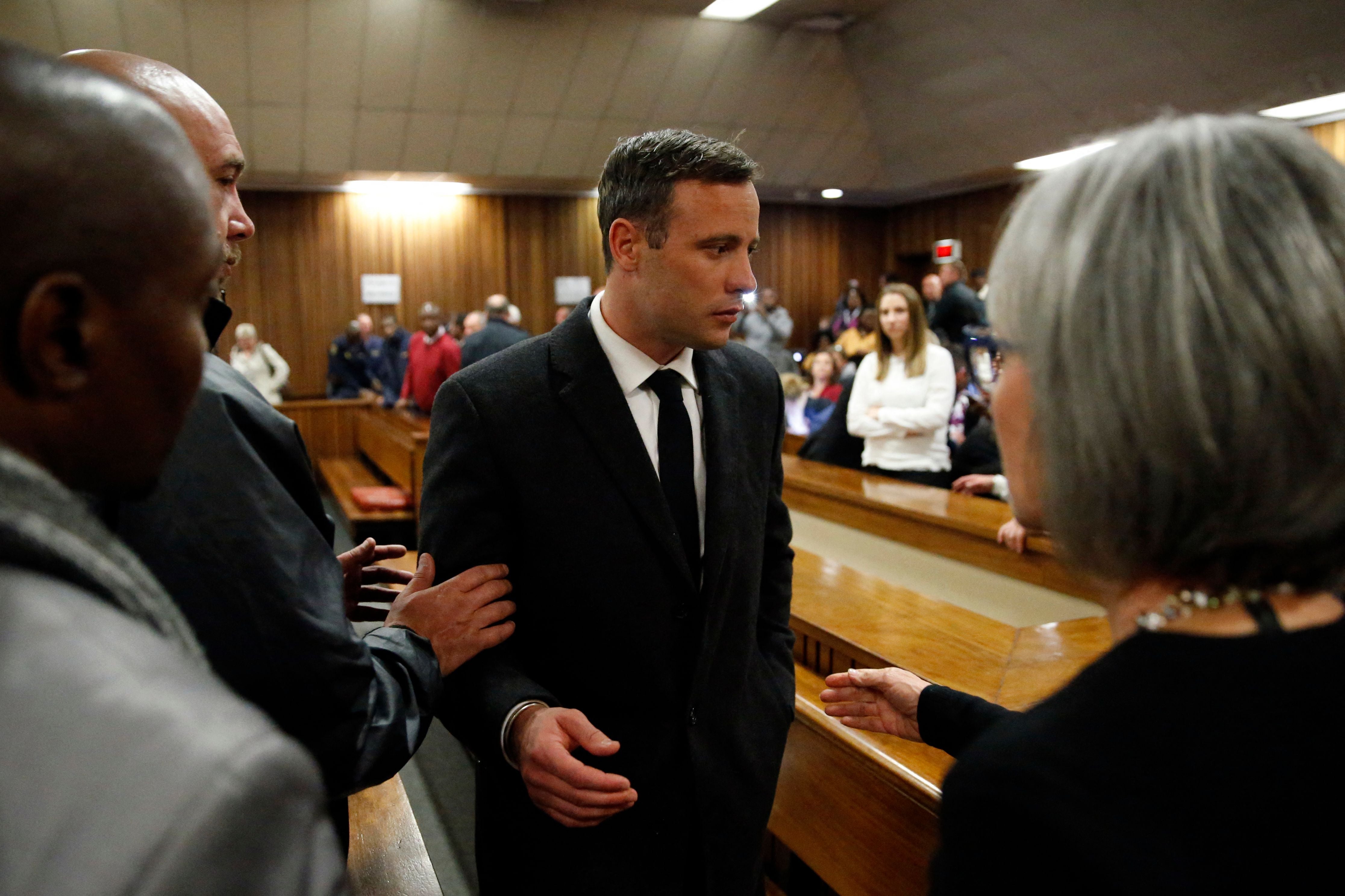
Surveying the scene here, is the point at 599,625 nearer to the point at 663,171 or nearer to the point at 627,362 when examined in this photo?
the point at 627,362

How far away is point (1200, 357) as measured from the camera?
2.10 feet

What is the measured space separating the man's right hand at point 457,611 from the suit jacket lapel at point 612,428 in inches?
8.9

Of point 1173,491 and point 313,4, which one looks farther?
point 313,4

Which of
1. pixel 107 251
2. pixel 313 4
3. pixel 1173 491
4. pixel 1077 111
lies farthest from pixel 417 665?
pixel 1077 111

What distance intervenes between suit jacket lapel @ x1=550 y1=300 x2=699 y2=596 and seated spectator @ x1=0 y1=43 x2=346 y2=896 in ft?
2.91

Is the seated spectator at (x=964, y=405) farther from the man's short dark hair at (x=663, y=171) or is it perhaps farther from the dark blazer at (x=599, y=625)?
the dark blazer at (x=599, y=625)

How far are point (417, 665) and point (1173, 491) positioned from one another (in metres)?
0.85

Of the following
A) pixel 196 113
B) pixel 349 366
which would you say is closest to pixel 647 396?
pixel 196 113

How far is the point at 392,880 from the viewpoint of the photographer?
1939 mm

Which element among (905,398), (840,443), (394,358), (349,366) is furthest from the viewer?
(349,366)

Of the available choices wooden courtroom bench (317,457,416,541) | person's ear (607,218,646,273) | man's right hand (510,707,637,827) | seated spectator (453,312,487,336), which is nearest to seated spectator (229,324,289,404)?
wooden courtroom bench (317,457,416,541)

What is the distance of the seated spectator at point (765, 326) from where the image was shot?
1181 cm

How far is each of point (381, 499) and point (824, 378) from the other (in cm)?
343

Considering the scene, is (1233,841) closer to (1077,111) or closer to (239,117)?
(1077,111)
